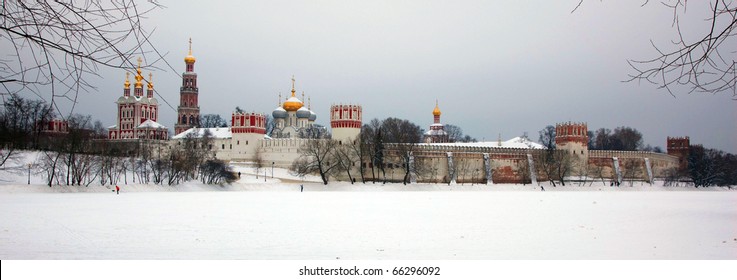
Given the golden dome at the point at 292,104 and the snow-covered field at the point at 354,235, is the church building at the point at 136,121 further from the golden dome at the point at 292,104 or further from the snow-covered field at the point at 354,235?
the snow-covered field at the point at 354,235

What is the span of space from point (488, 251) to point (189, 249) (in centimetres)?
457

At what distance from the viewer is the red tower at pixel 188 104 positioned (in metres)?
67.4

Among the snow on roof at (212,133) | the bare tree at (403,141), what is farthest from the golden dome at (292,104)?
the bare tree at (403,141)

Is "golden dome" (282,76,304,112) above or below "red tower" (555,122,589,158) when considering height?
above

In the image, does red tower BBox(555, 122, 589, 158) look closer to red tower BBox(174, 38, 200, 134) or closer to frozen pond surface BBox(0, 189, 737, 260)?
red tower BBox(174, 38, 200, 134)

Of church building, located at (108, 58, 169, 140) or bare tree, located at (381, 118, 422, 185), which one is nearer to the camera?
bare tree, located at (381, 118, 422, 185)

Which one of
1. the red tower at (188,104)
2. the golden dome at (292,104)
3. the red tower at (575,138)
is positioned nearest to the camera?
the red tower at (575,138)

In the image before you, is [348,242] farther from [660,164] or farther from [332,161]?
[660,164]

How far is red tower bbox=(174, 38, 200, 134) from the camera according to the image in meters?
67.4

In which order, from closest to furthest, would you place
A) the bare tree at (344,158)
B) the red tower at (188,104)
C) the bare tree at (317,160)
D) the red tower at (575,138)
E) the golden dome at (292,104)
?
the bare tree at (317,160), the bare tree at (344,158), the red tower at (575,138), the red tower at (188,104), the golden dome at (292,104)

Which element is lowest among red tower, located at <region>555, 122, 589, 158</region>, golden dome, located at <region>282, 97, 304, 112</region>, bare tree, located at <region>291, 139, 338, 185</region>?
bare tree, located at <region>291, 139, 338, 185</region>

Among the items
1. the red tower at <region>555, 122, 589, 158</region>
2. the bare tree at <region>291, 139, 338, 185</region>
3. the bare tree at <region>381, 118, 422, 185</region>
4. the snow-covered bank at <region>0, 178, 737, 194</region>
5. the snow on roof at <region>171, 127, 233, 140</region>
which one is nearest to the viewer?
the snow-covered bank at <region>0, 178, 737, 194</region>

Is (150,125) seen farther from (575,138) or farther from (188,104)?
(575,138)

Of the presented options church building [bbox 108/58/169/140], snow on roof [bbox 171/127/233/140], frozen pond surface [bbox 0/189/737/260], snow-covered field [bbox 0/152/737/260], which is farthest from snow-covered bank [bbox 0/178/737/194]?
church building [bbox 108/58/169/140]
